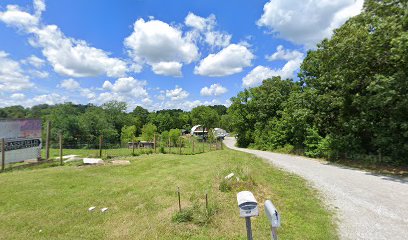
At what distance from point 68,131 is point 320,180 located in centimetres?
5041

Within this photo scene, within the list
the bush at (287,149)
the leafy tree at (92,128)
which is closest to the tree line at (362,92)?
the bush at (287,149)

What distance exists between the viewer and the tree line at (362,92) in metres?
11.6

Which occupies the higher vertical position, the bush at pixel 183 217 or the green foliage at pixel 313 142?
the green foliage at pixel 313 142

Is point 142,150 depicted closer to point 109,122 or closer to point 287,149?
point 287,149

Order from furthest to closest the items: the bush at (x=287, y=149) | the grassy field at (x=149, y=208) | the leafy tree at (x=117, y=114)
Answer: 1. the leafy tree at (x=117, y=114)
2. the bush at (x=287, y=149)
3. the grassy field at (x=149, y=208)

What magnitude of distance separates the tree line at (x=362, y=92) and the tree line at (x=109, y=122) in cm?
2085

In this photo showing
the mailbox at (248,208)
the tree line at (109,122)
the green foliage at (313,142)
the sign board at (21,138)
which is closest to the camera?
the mailbox at (248,208)

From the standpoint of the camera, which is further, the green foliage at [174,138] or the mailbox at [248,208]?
the green foliage at [174,138]

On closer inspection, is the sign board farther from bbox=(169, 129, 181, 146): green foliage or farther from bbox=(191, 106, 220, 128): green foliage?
bbox=(191, 106, 220, 128): green foliage

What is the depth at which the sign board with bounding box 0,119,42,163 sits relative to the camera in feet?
57.4

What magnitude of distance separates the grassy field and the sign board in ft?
24.2

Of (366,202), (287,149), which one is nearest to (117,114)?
(287,149)

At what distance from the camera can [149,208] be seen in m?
7.41

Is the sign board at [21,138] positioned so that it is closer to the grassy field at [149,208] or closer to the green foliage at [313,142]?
the grassy field at [149,208]
